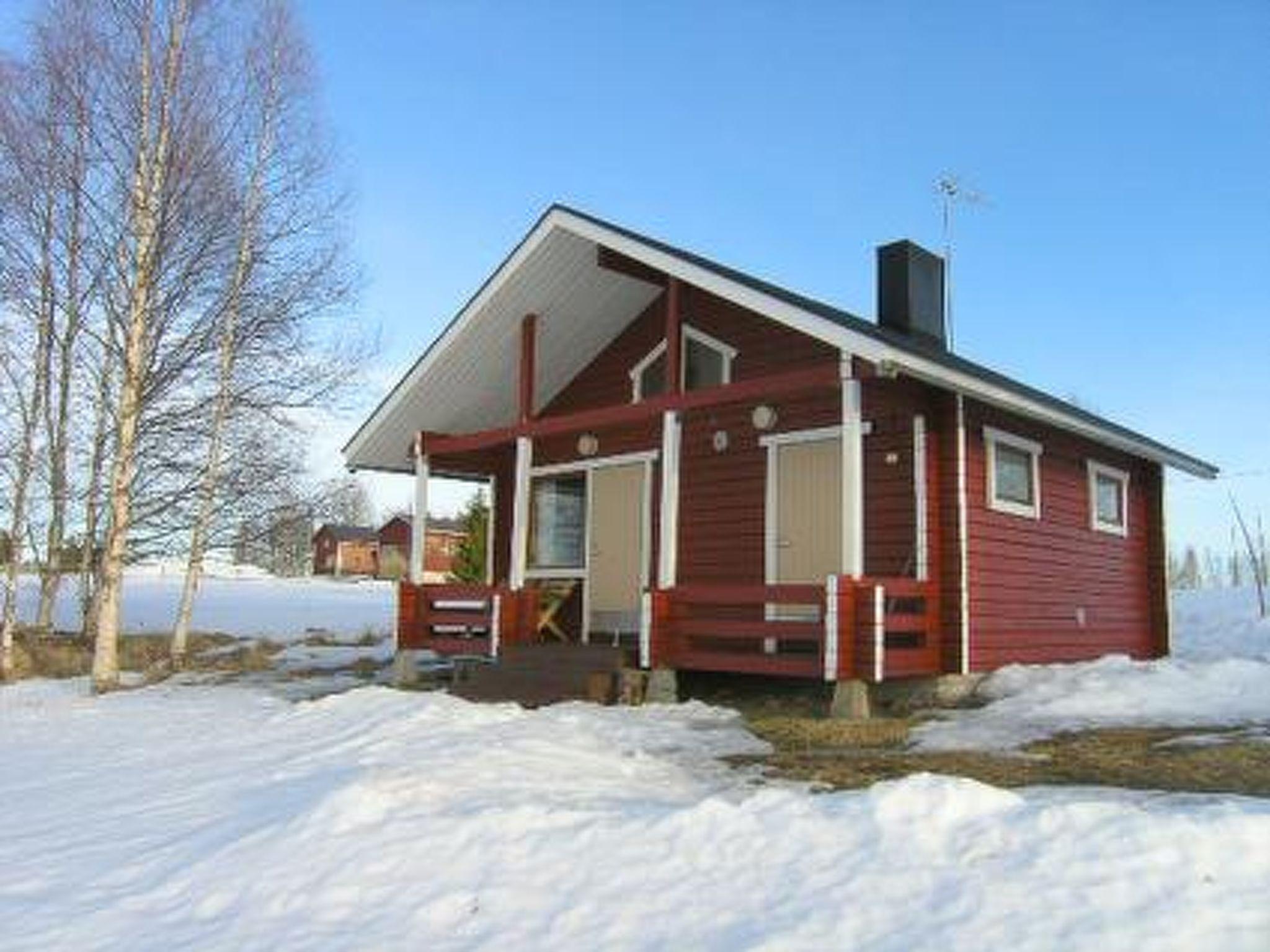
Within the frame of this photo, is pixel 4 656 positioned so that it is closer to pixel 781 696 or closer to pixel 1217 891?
pixel 781 696

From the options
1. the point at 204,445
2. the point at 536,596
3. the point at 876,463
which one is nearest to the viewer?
the point at 876,463

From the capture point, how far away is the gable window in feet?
42.6

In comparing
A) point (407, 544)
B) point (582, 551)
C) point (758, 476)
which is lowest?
point (582, 551)

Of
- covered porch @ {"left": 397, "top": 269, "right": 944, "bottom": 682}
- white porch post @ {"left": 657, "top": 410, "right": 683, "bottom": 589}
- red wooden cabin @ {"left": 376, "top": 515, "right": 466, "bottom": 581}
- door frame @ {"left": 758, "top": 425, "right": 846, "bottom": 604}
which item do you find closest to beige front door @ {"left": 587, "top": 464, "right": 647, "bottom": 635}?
covered porch @ {"left": 397, "top": 269, "right": 944, "bottom": 682}

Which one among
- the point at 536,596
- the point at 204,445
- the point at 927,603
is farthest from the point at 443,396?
the point at 927,603

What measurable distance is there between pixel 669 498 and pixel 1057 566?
4.28m

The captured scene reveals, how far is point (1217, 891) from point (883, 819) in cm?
128

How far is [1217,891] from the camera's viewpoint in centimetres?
399

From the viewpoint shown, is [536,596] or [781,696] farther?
[536,596]

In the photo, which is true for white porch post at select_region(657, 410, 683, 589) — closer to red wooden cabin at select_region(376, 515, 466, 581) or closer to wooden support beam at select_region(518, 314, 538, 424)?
wooden support beam at select_region(518, 314, 538, 424)

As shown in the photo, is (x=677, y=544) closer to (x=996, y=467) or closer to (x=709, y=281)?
(x=709, y=281)

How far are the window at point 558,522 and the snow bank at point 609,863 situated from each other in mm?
7149

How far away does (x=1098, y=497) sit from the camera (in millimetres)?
13742

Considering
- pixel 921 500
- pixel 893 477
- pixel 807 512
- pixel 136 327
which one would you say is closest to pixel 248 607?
pixel 136 327
